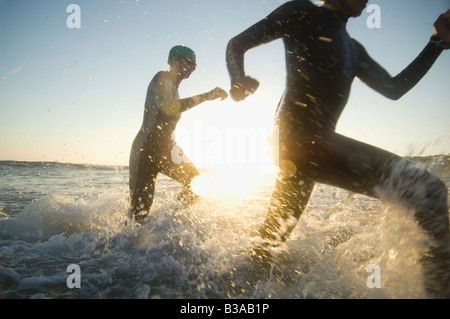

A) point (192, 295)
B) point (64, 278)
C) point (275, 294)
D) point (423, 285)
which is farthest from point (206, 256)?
point (423, 285)

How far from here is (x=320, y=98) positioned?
1.52m

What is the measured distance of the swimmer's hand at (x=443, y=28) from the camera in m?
1.53

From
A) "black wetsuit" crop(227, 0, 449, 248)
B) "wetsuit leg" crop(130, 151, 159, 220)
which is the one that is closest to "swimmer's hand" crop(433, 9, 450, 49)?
"black wetsuit" crop(227, 0, 449, 248)

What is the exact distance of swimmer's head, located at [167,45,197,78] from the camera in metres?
3.31

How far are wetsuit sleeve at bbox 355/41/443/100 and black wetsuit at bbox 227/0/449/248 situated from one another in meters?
0.01

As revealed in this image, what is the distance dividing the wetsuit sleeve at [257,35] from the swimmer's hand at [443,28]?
0.90 metres

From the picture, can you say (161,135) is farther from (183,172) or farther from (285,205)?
(285,205)

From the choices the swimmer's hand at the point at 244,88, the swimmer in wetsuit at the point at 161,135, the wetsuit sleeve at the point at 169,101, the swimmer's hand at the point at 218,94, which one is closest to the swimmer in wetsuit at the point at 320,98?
the swimmer's hand at the point at 244,88

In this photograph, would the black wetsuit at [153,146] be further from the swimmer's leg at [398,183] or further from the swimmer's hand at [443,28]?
the swimmer's hand at [443,28]

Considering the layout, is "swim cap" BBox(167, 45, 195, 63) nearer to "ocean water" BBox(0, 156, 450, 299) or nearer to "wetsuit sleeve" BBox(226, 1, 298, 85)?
"wetsuit sleeve" BBox(226, 1, 298, 85)

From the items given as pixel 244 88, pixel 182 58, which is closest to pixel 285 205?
pixel 244 88

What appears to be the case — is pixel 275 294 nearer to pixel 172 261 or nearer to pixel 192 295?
pixel 192 295

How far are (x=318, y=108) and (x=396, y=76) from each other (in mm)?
804

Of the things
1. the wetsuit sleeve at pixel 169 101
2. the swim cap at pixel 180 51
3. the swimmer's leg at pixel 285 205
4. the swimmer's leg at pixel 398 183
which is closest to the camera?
the swimmer's leg at pixel 398 183
